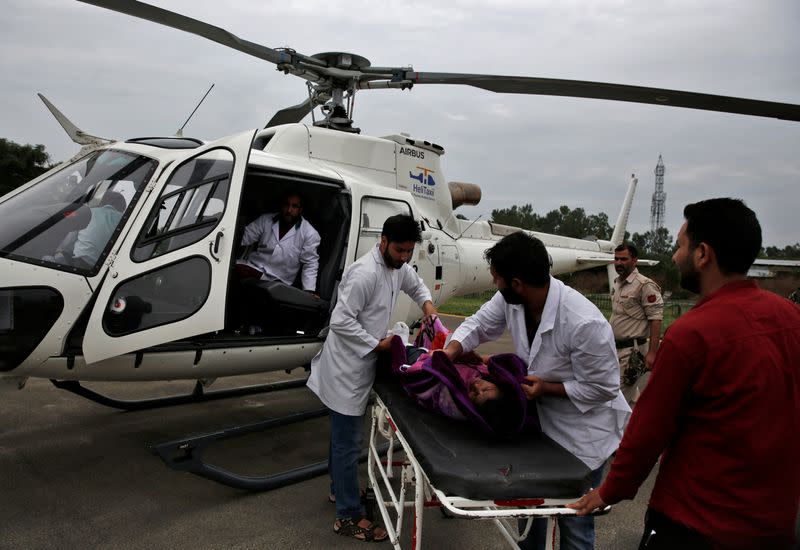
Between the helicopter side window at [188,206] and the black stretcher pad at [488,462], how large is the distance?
5.72 ft

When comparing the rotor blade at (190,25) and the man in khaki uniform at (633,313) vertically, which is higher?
the rotor blade at (190,25)

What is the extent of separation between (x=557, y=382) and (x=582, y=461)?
1.03ft

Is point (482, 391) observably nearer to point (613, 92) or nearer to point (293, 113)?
point (613, 92)

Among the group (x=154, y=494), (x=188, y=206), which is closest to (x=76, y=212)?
(x=188, y=206)

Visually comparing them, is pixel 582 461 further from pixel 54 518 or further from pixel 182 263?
pixel 54 518

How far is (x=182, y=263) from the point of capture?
124 inches

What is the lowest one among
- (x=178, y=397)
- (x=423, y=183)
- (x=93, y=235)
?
(x=178, y=397)

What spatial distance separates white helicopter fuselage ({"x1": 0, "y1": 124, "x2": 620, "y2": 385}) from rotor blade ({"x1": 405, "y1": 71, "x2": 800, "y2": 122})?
118cm

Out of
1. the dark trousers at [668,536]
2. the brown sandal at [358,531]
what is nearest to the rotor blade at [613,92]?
the dark trousers at [668,536]

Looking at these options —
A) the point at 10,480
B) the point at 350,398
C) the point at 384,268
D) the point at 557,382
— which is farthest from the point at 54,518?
the point at 557,382

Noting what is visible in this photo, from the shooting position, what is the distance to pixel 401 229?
9.84ft

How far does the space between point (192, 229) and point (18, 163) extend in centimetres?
2407

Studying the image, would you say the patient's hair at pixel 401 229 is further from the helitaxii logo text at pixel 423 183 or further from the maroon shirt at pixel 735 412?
the helitaxii logo text at pixel 423 183

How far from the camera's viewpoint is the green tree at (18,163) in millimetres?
21766
